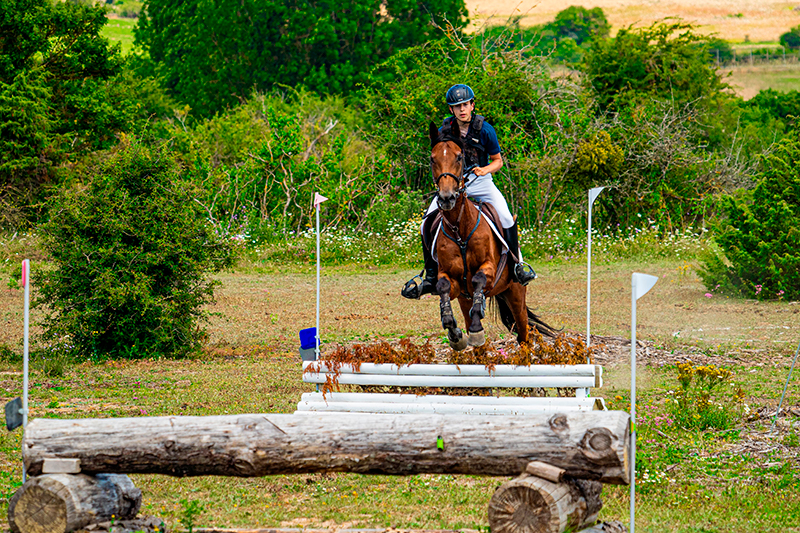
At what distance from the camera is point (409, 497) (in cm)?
557

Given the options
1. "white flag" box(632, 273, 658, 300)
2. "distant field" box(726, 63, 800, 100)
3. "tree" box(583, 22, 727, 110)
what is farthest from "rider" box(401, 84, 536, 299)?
"distant field" box(726, 63, 800, 100)

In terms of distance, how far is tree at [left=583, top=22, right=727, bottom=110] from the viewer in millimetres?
25344

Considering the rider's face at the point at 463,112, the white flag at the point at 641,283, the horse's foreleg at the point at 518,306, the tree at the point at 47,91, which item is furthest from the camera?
the tree at the point at 47,91

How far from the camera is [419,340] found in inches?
452

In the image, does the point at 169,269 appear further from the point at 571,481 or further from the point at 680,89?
the point at 680,89

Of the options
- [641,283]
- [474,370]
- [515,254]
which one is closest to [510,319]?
[515,254]

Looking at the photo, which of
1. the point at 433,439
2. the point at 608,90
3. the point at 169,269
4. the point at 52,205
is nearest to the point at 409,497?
the point at 433,439

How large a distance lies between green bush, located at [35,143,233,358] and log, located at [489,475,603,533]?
6610 mm

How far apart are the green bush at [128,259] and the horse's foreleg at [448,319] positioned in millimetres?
4157

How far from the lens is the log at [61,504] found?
460 centimetres

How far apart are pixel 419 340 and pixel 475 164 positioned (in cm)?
445

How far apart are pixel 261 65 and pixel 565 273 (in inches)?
1097

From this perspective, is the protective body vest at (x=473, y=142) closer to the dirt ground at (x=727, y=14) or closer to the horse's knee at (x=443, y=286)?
the horse's knee at (x=443, y=286)

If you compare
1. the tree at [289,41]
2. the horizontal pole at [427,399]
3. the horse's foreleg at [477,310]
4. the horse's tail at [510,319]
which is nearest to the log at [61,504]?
the horizontal pole at [427,399]
